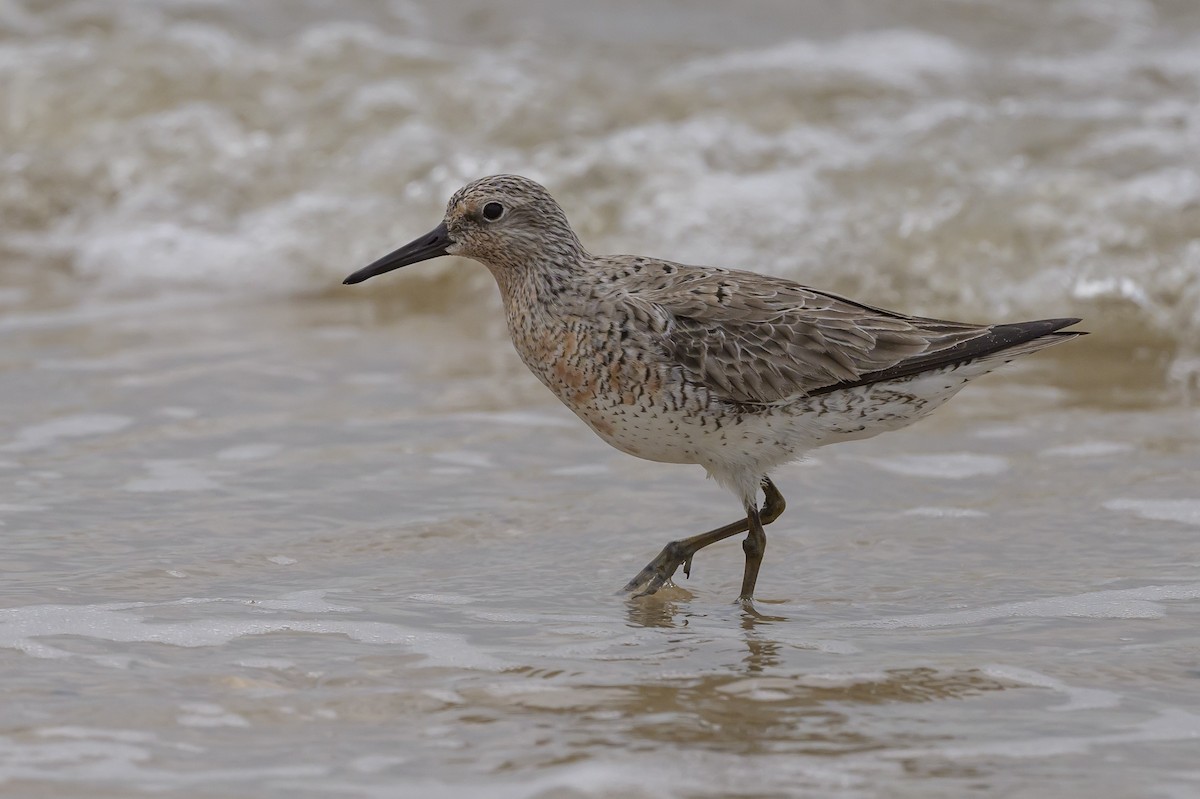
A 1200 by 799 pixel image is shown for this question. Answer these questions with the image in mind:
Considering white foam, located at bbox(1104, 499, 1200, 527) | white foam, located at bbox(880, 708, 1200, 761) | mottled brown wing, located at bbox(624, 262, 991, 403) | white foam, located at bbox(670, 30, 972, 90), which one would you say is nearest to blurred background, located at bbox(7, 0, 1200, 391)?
white foam, located at bbox(670, 30, 972, 90)

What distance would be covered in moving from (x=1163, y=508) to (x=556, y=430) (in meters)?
3.12

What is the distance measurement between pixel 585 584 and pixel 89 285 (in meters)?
6.70

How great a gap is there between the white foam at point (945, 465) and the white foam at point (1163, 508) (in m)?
0.73

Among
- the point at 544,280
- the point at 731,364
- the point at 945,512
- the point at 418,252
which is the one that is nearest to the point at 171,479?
the point at 418,252

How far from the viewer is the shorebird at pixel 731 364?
6312mm

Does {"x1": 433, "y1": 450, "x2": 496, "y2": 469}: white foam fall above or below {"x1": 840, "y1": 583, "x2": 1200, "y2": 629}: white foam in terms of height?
above

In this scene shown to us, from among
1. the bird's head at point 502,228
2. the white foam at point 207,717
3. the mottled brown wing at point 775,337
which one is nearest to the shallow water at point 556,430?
the white foam at point 207,717

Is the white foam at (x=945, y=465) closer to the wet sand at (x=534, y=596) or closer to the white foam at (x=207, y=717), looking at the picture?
the wet sand at (x=534, y=596)

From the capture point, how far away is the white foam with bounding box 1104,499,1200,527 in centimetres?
712

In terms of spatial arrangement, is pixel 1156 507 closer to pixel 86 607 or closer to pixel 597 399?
pixel 597 399

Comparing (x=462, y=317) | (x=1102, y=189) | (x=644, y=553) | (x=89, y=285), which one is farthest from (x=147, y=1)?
(x=644, y=553)

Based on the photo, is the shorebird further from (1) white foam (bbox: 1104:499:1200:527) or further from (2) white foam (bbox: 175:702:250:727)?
(2) white foam (bbox: 175:702:250:727)

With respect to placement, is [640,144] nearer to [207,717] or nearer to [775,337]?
[775,337]

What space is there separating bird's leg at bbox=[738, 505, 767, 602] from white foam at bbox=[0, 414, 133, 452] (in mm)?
3633
